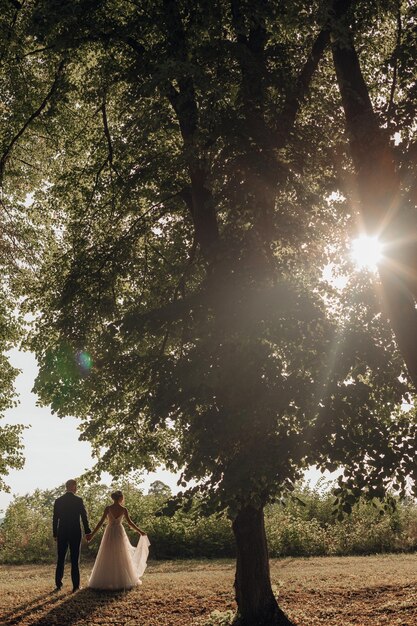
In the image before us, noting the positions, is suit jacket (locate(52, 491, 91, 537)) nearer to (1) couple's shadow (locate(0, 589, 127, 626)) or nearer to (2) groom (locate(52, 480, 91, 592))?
(2) groom (locate(52, 480, 91, 592))

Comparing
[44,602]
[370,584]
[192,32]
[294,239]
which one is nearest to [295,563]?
[370,584]

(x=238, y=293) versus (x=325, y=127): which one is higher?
(x=325, y=127)

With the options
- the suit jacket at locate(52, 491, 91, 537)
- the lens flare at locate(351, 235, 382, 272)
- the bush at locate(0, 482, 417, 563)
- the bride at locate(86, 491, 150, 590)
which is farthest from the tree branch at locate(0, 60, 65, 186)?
the bush at locate(0, 482, 417, 563)

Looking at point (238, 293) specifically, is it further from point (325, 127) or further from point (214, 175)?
point (325, 127)

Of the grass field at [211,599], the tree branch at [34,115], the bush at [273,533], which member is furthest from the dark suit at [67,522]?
the tree branch at [34,115]

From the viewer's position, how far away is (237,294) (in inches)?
347

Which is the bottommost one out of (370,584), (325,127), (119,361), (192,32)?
(370,584)

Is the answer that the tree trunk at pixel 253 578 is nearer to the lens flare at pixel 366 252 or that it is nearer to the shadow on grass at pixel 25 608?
the shadow on grass at pixel 25 608

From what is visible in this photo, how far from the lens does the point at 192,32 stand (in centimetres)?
954

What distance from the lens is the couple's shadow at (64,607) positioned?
376 inches

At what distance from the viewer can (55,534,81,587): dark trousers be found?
39.5 feet

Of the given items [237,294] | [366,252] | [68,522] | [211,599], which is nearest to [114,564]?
[68,522]

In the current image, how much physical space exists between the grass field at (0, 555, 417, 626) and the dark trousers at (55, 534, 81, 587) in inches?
10.4

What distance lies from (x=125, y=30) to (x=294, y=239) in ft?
14.4
